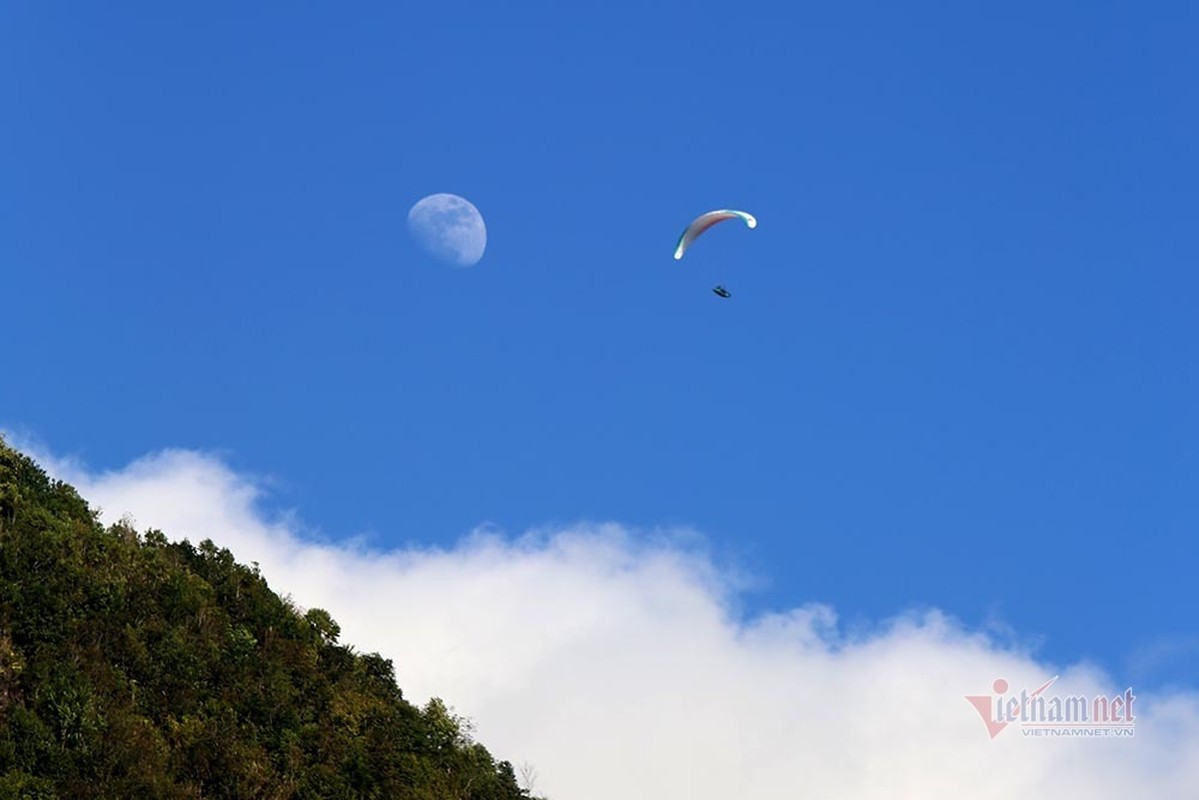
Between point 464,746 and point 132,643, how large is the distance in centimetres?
1310

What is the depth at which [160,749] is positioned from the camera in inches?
1332

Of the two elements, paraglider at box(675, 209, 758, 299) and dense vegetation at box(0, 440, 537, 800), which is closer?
dense vegetation at box(0, 440, 537, 800)

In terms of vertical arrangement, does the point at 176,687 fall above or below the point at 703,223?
below

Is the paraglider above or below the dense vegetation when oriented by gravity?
above

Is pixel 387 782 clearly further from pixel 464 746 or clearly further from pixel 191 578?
pixel 191 578

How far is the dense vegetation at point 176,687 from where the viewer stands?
32469 millimetres

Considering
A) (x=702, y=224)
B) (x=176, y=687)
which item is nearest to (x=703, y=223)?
(x=702, y=224)

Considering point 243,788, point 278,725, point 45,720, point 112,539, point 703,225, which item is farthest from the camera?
point 703,225

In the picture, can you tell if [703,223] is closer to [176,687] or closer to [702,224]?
[702,224]

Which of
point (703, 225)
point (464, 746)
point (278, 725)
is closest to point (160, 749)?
point (278, 725)

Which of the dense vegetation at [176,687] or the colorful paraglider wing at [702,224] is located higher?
the colorful paraglider wing at [702,224]

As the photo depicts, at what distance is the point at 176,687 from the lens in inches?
1458

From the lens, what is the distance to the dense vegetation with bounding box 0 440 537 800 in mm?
32469

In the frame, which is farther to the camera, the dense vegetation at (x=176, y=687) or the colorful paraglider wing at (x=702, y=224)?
the colorful paraglider wing at (x=702, y=224)
